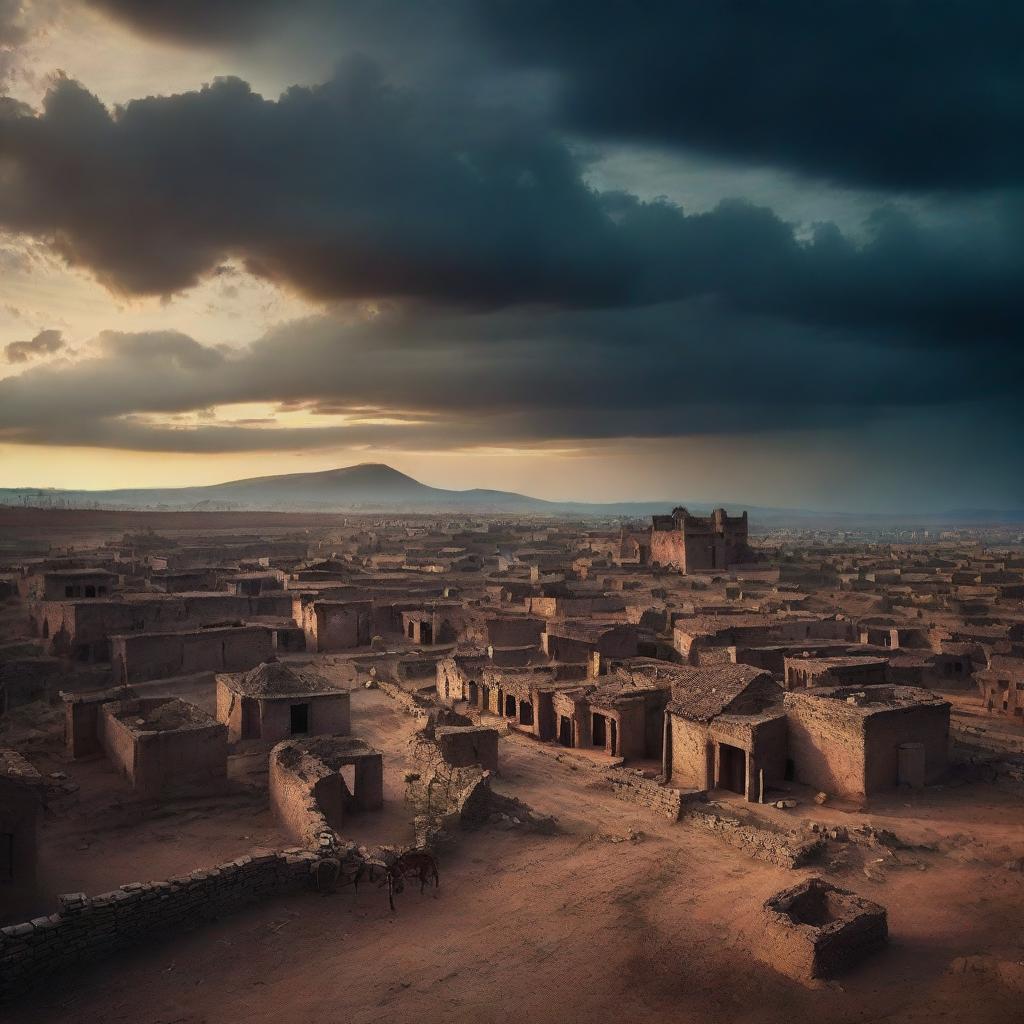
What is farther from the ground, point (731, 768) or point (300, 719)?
point (300, 719)

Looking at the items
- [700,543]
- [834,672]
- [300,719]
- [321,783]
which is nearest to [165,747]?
[321,783]

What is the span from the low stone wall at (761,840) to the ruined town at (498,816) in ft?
0.26

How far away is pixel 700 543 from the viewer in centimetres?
8400

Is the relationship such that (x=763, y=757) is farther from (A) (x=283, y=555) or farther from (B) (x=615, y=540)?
(B) (x=615, y=540)

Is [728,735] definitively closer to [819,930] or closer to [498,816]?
[498,816]

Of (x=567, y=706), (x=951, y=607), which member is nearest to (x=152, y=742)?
(x=567, y=706)

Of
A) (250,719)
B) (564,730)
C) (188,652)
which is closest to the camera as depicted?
(250,719)

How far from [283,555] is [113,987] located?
8767cm

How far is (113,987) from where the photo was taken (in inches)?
449

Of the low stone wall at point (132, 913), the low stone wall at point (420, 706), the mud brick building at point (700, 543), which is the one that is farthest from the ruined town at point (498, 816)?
the mud brick building at point (700, 543)

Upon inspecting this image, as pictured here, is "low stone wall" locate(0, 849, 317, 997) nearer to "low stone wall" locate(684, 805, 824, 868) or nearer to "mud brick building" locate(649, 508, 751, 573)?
"low stone wall" locate(684, 805, 824, 868)

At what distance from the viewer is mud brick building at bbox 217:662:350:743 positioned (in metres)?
25.9

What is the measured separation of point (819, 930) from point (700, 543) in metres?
72.3

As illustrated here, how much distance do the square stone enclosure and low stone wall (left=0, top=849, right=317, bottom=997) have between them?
25.5ft
